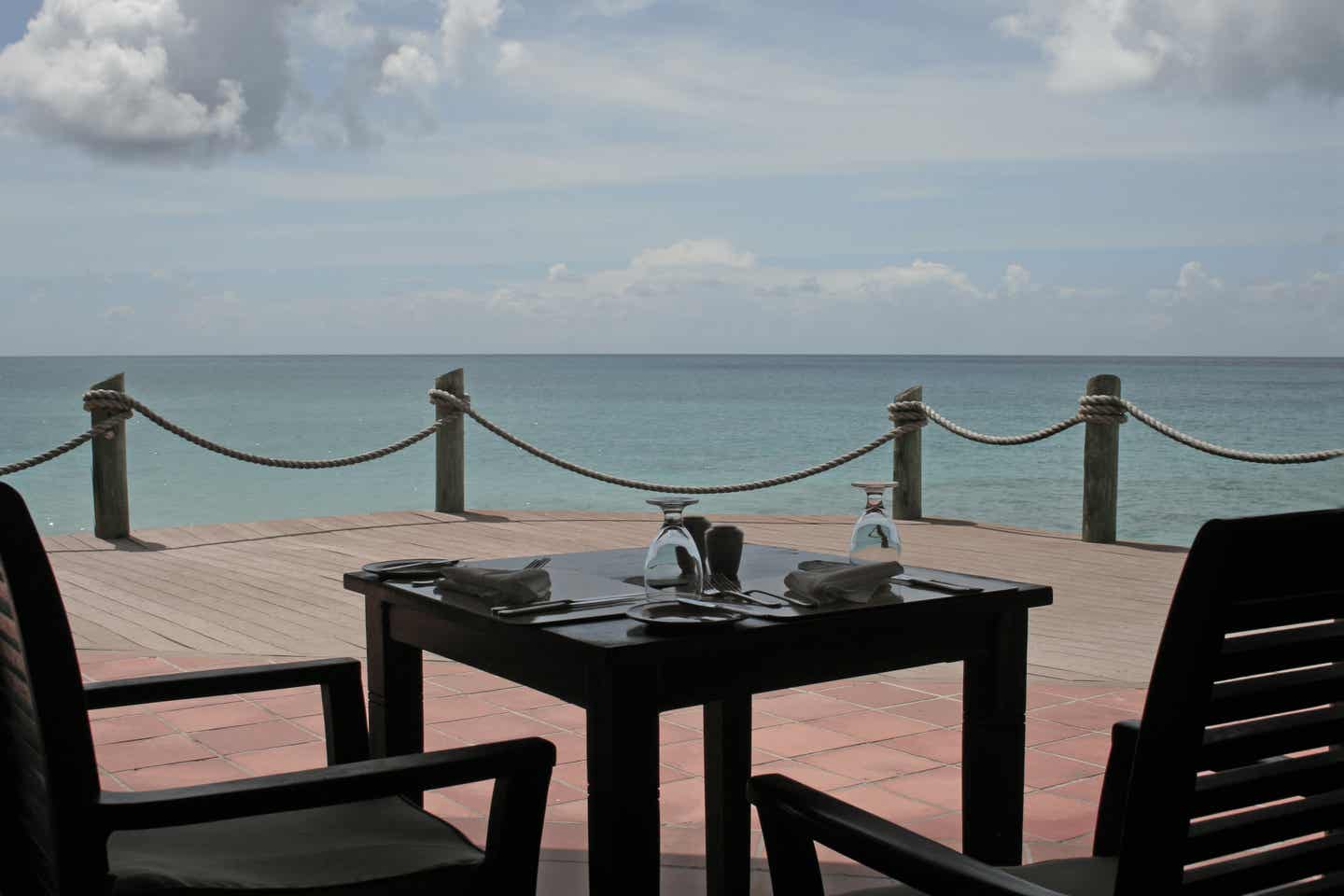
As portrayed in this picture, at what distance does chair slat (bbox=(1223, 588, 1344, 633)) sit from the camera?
3.75 ft

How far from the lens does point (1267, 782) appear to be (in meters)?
1.25

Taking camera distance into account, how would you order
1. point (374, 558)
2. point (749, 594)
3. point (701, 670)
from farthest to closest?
point (374, 558)
point (749, 594)
point (701, 670)

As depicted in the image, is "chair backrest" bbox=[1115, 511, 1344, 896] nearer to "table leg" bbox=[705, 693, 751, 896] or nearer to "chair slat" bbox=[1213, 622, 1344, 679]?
"chair slat" bbox=[1213, 622, 1344, 679]

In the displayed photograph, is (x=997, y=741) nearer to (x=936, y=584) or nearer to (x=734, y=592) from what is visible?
(x=936, y=584)

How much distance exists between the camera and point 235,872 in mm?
1616

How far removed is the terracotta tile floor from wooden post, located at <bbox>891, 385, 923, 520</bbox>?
11.6 ft

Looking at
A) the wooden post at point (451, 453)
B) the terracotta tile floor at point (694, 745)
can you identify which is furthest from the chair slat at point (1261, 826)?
the wooden post at point (451, 453)

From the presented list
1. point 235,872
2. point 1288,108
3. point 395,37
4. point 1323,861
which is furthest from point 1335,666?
point 1288,108

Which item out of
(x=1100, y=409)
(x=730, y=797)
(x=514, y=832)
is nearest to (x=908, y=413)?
(x=1100, y=409)

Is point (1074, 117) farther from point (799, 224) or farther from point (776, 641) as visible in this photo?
point (776, 641)

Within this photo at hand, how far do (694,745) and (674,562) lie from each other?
158 centimetres

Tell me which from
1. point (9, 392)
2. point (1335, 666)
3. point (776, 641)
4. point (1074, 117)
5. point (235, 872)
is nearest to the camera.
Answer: point (1335, 666)

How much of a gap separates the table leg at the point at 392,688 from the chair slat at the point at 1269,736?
127cm

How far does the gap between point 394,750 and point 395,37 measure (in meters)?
41.2
